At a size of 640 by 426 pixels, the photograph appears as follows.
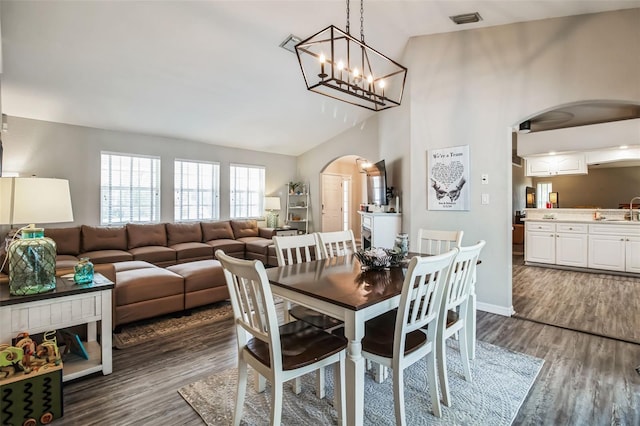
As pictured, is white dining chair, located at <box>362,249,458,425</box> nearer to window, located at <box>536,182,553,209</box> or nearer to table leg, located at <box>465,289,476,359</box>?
table leg, located at <box>465,289,476,359</box>

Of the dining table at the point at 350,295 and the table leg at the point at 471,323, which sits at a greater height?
the dining table at the point at 350,295

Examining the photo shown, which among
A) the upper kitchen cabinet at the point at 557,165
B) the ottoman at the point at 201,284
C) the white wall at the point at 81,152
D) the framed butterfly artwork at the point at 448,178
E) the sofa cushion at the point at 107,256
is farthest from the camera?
the upper kitchen cabinet at the point at 557,165

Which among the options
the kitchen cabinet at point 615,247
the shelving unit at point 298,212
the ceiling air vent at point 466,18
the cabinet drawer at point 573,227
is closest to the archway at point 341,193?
the shelving unit at point 298,212

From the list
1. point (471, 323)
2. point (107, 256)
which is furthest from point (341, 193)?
point (471, 323)

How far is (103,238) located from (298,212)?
425cm

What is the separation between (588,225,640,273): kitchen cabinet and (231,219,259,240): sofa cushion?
6.35m

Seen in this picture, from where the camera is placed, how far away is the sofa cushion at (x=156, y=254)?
195 inches

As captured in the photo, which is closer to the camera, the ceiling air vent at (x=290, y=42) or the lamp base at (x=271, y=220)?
the ceiling air vent at (x=290, y=42)

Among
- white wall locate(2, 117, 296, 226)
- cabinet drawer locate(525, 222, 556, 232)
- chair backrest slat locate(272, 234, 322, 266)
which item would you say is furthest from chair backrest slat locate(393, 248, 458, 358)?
white wall locate(2, 117, 296, 226)

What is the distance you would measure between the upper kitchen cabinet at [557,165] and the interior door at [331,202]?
4.44 m

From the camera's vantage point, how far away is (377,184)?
4902 mm

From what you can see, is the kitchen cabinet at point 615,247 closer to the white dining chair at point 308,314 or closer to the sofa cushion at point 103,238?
the white dining chair at point 308,314

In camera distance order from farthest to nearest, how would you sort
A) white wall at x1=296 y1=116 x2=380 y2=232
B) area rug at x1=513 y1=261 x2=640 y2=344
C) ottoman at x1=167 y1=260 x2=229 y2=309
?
white wall at x1=296 y1=116 x2=380 y2=232
ottoman at x1=167 y1=260 x2=229 y2=309
area rug at x1=513 y1=261 x2=640 y2=344

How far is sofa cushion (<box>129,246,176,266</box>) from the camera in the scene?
4.95m
